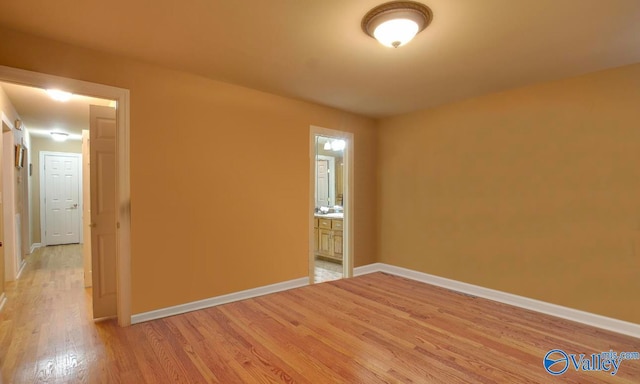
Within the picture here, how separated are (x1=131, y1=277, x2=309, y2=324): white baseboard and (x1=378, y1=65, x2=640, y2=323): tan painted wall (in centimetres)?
188

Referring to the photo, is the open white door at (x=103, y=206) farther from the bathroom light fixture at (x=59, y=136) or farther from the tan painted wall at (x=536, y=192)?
the bathroom light fixture at (x=59, y=136)

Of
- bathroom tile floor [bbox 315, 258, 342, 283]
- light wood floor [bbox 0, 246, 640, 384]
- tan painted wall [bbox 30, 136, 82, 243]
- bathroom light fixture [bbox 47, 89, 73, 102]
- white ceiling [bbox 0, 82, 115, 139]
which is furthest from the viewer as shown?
tan painted wall [bbox 30, 136, 82, 243]

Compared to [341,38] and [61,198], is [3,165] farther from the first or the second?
[341,38]

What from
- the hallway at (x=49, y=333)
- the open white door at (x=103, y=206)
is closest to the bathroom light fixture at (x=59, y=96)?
the open white door at (x=103, y=206)

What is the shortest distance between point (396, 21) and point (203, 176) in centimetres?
238

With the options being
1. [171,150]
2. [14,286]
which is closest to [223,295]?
[171,150]

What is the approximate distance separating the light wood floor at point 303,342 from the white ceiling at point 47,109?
7.91 feet

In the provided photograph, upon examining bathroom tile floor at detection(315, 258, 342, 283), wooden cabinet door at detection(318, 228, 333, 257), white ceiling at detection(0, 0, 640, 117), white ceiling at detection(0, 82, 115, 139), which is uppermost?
white ceiling at detection(0, 0, 640, 117)

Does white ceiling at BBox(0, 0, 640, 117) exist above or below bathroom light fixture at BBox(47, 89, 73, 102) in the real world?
above

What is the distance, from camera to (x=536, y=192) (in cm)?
335

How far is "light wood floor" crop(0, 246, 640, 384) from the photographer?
6.93 feet

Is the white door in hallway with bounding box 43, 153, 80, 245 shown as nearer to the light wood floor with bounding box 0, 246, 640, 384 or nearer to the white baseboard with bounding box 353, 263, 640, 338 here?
the light wood floor with bounding box 0, 246, 640, 384

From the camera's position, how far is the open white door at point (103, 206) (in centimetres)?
308

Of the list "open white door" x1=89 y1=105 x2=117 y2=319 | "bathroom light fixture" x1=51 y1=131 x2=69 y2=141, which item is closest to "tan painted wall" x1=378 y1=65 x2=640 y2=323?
"open white door" x1=89 y1=105 x2=117 y2=319
